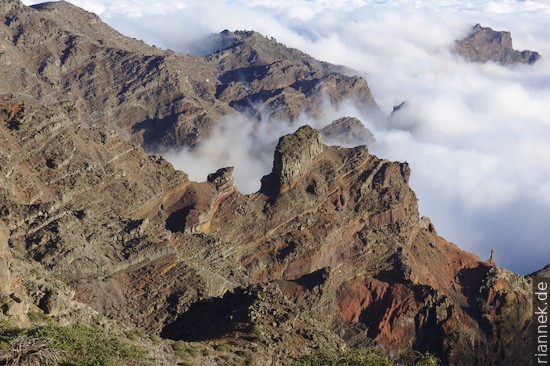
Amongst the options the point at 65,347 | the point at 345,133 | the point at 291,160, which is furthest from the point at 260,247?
the point at 345,133

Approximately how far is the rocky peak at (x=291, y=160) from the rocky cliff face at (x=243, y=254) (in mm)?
222

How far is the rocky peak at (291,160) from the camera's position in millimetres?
87438

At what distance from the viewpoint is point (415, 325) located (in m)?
78.9

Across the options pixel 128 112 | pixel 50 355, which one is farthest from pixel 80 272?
pixel 128 112

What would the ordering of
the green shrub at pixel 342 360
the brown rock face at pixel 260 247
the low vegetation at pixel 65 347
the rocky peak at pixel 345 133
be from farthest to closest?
the rocky peak at pixel 345 133
the brown rock face at pixel 260 247
the green shrub at pixel 342 360
the low vegetation at pixel 65 347

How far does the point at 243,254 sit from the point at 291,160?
14.2 metres

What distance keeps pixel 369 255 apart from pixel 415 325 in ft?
39.4

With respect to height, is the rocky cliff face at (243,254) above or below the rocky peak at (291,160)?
below

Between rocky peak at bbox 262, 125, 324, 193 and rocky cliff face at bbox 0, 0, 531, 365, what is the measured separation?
0.22 m

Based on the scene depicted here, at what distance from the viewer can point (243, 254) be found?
8150 centimetres

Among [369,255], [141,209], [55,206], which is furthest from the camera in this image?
[369,255]

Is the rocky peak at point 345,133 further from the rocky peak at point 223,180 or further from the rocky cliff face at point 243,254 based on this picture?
the rocky peak at point 223,180

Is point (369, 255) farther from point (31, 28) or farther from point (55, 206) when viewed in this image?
point (31, 28)

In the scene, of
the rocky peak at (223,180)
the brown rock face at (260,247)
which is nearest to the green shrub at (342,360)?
the brown rock face at (260,247)
